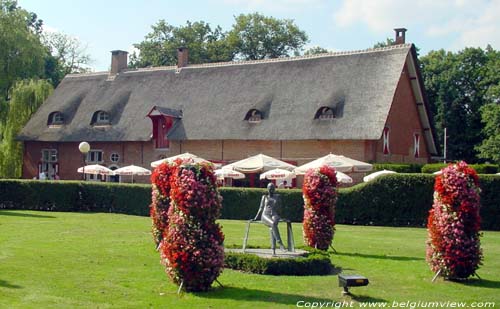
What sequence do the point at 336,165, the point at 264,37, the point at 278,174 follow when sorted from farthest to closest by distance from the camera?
the point at 264,37 → the point at 278,174 → the point at 336,165

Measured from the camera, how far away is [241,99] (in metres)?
42.2

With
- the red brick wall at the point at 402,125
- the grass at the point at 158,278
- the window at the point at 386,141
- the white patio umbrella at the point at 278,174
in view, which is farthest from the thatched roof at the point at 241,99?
the grass at the point at 158,278

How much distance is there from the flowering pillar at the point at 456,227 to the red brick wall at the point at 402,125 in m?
23.2

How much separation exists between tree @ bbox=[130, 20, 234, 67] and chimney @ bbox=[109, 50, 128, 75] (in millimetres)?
17076

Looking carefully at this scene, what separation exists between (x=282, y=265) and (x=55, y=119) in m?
37.9

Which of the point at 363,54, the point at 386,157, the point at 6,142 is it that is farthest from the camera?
the point at 6,142

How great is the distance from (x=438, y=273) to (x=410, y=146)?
1122 inches

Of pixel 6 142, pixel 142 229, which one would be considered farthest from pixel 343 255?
pixel 6 142

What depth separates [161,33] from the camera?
244 feet

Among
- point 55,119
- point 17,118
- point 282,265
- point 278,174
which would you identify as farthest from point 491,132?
point 282,265

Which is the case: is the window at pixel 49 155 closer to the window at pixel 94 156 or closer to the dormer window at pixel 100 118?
the window at pixel 94 156

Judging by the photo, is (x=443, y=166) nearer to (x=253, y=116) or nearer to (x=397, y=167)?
(x=397, y=167)

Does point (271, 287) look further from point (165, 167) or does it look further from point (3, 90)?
point (3, 90)

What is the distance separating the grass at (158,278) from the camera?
37.8 ft
